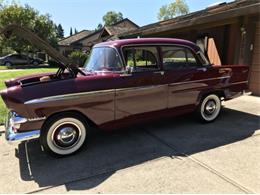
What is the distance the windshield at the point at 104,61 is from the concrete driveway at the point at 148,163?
1.41m

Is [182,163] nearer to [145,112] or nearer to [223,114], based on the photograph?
[145,112]

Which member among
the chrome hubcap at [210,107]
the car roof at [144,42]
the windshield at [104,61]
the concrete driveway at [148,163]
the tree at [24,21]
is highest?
the tree at [24,21]

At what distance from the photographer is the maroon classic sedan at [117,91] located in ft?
12.4

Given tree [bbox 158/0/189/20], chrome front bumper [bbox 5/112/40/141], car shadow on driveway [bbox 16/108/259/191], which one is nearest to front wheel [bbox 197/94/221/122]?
car shadow on driveway [bbox 16/108/259/191]

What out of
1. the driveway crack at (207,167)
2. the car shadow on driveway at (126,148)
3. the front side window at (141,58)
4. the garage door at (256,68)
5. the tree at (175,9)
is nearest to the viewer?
the driveway crack at (207,167)

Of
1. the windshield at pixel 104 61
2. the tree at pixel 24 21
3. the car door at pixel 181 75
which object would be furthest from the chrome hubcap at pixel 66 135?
the tree at pixel 24 21

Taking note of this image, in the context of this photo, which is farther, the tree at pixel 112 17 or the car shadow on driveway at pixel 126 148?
the tree at pixel 112 17

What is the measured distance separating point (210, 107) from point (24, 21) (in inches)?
1177

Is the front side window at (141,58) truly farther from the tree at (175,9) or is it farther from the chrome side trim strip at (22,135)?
the tree at (175,9)

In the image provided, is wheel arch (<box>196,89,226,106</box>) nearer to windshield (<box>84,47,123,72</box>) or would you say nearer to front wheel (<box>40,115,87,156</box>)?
windshield (<box>84,47,123,72</box>)

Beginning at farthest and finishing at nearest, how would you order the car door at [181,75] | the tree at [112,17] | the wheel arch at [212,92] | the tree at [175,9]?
the tree at [112,17] → the tree at [175,9] → the wheel arch at [212,92] → the car door at [181,75]

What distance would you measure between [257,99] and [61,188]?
685 centimetres

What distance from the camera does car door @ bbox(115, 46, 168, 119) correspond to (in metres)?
4.43

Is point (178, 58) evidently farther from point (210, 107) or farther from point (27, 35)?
point (27, 35)
